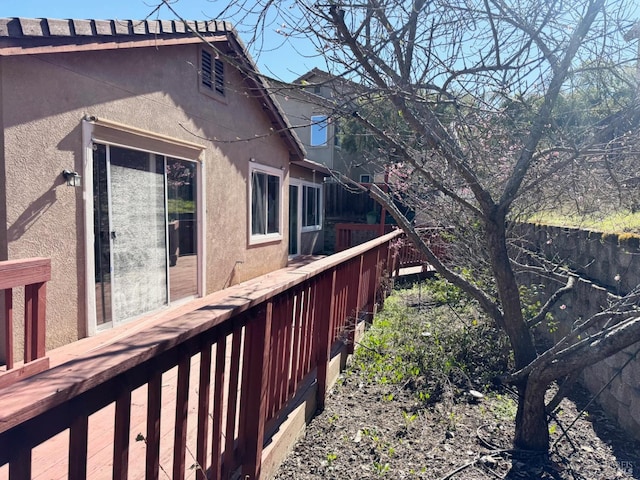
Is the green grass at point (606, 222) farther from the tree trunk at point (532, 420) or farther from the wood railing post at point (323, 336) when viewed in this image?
the wood railing post at point (323, 336)

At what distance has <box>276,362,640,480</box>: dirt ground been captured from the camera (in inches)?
101

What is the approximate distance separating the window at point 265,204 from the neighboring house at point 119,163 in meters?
0.67

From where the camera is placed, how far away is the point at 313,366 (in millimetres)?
3254

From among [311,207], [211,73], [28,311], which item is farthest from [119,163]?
[311,207]

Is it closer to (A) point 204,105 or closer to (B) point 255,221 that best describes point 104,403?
(A) point 204,105

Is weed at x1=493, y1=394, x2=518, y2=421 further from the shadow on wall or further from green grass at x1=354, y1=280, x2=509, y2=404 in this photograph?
the shadow on wall

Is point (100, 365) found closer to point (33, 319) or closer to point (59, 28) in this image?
point (33, 319)

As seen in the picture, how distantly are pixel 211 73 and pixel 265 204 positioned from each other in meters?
2.97

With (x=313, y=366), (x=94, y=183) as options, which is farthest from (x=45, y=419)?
(x=94, y=183)

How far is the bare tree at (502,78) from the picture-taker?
2.45 m

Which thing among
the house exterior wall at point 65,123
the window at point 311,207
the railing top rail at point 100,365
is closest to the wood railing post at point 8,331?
the house exterior wall at point 65,123

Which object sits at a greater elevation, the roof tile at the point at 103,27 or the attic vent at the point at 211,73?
the attic vent at the point at 211,73

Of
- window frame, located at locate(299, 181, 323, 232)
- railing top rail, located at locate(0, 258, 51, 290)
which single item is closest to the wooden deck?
railing top rail, located at locate(0, 258, 51, 290)

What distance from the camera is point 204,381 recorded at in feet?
5.38
